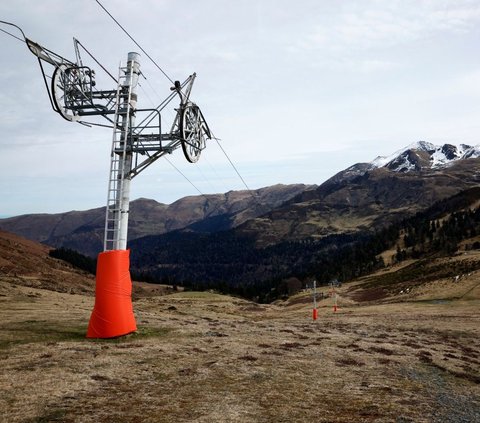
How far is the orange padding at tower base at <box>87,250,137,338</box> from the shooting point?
85.3 ft

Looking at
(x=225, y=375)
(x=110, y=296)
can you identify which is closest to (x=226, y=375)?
(x=225, y=375)

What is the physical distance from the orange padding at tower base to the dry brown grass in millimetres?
809

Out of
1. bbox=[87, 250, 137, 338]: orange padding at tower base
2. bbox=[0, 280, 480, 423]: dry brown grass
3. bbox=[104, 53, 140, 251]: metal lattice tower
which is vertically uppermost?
bbox=[104, 53, 140, 251]: metal lattice tower

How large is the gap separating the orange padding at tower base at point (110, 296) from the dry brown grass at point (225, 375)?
0.81 m

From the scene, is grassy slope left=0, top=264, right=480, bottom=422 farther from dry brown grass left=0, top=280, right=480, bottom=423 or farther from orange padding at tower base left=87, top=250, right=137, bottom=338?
orange padding at tower base left=87, top=250, right=137, bottom=338

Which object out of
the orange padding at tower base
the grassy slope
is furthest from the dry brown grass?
the orange padding at tower base

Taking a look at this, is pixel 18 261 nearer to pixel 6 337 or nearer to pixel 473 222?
pixel 6 337

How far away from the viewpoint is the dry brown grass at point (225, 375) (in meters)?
15.3

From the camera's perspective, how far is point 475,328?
143 ft

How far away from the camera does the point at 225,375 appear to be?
20531mm

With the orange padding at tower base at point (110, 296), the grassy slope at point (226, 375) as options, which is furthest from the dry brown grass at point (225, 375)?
the orange padding at tower base at point (110, 296)

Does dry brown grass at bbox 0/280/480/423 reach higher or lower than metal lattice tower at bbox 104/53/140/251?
lower

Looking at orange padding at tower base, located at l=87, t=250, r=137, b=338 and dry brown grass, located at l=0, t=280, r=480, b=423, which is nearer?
dry brown grass, located at l=0, t=280, r=480, b=423

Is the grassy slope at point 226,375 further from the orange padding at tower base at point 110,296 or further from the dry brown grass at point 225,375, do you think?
the orange padding at tower base at point 110,296
